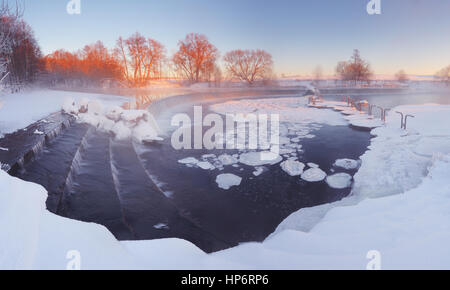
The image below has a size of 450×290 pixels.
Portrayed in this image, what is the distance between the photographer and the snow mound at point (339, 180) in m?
5.97

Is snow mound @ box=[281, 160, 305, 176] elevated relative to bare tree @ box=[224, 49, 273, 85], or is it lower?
lower

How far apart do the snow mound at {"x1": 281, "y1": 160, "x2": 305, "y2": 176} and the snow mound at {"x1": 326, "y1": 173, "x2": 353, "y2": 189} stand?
31.5 inches

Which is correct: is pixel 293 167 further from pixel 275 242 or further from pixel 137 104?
pixel 137 104

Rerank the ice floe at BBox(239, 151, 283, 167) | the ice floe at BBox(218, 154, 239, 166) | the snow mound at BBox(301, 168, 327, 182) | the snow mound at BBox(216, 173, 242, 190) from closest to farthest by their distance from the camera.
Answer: the snow mound at BBox(216, 173, 242, 190) < the snow mound at BBox(301, 168, 327, 182) < the ice floe at BBox(239, 151, 283, 167) < the ice floe at BBox(218, 154, 239, 166)

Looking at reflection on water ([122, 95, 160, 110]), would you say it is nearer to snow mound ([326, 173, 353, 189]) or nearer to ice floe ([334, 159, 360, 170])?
ice floe ([334, 159, 360, 170])

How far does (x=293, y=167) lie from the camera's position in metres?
7.12

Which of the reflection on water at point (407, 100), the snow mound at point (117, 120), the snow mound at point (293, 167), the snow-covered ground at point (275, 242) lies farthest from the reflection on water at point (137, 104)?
the reflection on water at point (407, 100)

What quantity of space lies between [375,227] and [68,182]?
560cm

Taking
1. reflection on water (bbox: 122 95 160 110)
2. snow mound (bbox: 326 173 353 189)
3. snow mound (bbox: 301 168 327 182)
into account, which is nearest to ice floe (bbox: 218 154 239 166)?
snow mound (bbox: 301 168 327 182)

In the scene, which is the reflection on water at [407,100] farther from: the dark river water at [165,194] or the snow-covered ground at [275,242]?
the snow-covered ground at [275,242]

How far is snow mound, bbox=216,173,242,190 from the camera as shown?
6.26 m

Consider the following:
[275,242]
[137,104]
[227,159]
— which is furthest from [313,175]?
[137,104]

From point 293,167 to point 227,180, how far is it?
6.44ft
